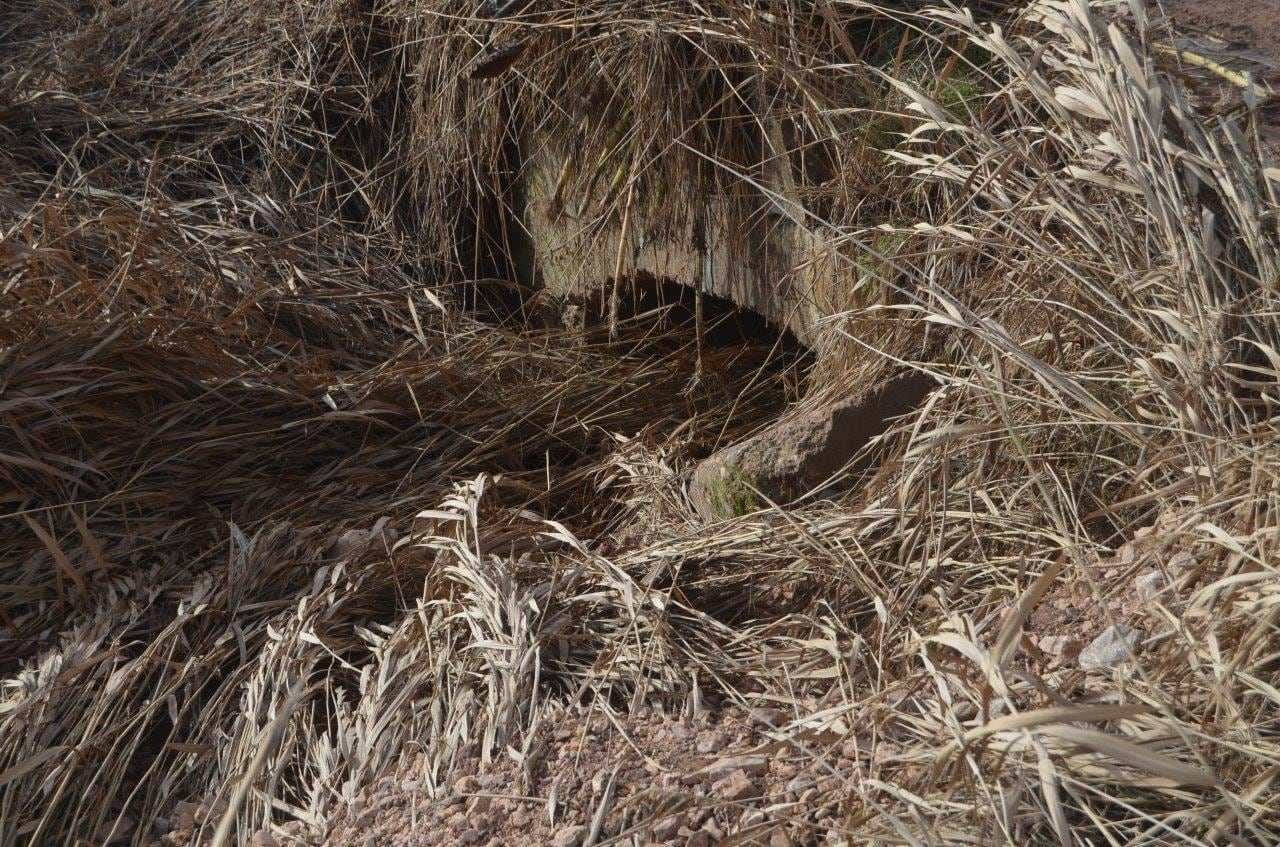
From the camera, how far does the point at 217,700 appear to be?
1.74m

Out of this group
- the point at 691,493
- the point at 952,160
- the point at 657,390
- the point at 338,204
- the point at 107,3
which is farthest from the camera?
the point at 107,3

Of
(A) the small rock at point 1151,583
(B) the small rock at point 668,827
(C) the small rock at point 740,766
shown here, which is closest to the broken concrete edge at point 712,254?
(A) the small rock at point 1151,583

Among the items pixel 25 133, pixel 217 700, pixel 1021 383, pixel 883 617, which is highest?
pixel 1021 383

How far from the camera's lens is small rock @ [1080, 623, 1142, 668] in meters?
1.34

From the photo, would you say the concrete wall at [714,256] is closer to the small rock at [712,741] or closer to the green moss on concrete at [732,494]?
the green moss on concrete at [732,494]

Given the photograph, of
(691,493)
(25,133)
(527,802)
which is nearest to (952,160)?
(691,493)

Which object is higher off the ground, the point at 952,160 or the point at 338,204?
the point at 952,160

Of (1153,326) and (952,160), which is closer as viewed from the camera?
(1153,326)

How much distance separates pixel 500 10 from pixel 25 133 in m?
1.67

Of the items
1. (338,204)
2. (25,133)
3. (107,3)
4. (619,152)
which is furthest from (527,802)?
(107,3)

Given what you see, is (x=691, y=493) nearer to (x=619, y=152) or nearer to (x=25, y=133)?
(x=619, y=152)

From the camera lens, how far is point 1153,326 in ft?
5.32

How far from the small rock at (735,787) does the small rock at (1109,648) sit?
1.41ft

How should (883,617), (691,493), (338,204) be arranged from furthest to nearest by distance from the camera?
(338,204) → (691,493) → (883,617)
